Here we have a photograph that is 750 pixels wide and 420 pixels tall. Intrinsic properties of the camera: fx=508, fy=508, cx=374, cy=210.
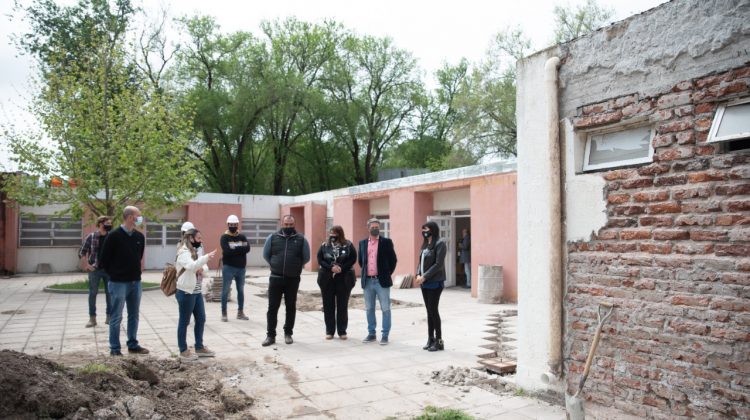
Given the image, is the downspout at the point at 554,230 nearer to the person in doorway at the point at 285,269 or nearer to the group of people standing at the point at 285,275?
the group of people standing at the point at 285,275

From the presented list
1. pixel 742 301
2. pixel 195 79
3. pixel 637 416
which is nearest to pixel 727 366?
pixel 742 301

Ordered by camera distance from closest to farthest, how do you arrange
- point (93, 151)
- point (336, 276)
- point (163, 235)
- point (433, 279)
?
point (433, 279), point (336, 276), point (93, 151), point (163, 235)

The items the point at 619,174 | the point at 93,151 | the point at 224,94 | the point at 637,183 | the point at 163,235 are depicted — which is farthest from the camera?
the point at 224,94

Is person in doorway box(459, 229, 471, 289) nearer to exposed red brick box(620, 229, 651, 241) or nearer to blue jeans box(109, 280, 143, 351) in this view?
blue jeans box(109, 280, 143, 351)

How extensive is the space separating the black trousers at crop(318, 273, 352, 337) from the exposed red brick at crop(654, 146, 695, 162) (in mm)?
4704

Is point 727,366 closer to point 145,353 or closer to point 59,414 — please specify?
point 59,414

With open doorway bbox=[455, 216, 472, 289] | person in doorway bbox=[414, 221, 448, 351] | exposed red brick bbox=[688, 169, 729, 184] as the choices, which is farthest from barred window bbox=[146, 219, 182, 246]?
exposed red brick bbox=[688, 169, 729, 184]

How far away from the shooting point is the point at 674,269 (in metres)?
3.60

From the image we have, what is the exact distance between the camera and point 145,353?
657cm

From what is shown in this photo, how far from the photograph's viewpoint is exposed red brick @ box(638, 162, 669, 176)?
3707mm

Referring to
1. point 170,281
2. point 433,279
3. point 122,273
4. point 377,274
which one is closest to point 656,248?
point 433,279

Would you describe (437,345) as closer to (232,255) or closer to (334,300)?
(334,300)

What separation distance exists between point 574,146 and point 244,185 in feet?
99.9

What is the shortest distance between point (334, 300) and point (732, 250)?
211 inches
